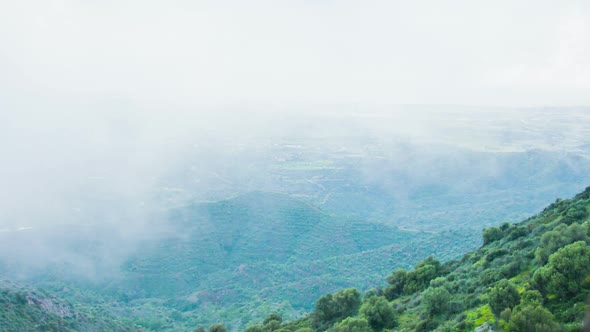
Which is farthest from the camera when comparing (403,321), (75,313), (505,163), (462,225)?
(505,163)

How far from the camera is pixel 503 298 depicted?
1886cm

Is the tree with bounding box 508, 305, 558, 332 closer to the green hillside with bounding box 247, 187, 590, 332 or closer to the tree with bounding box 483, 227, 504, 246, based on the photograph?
the green hillside with bounding box 247, 187, 590, 332

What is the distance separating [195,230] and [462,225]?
71062mm

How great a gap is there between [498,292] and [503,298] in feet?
1.01

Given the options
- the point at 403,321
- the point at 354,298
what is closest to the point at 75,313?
the point at 354,298

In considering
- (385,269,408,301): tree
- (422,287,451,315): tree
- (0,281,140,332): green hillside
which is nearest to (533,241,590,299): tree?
(422,287,451,315): tree

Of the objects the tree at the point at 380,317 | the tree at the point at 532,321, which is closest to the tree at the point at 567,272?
the tree at the point at 532,321

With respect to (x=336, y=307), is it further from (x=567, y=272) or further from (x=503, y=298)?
(x=567, y=272)

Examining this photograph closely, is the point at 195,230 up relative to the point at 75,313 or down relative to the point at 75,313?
down

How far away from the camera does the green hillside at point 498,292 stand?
17.5 m

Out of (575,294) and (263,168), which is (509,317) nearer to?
(575,294)

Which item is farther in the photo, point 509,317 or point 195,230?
point 195,230

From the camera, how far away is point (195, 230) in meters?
115

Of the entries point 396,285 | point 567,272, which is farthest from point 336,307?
point 567,272
